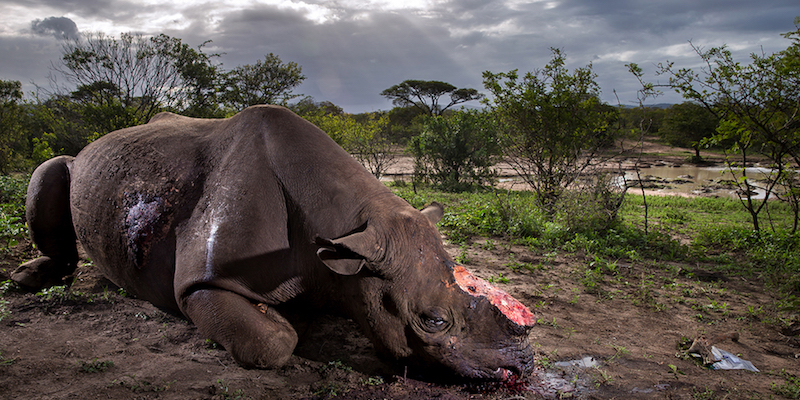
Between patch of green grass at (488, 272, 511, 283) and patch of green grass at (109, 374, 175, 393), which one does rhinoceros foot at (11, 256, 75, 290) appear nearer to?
patch of green grass at (109, 374, 175, 393)

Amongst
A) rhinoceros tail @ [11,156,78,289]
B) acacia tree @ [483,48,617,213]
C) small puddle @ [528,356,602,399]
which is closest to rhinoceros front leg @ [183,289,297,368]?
small puddle @ [528,356,602,399]

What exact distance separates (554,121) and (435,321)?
8.20 m

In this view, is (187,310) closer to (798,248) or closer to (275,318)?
(275,318)

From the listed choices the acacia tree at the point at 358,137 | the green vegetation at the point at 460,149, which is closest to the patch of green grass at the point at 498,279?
the green vegetation at the point at 460,149

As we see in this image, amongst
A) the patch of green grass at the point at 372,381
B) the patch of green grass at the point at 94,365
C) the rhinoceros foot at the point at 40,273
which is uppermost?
the rhinoceros foot at the point at 40,273

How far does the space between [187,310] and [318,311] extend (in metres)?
0.99

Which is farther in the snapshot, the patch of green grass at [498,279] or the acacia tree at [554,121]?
the acacia tree at [554,121]

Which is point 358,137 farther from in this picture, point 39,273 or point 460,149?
point 39,273

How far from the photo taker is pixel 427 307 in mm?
2725

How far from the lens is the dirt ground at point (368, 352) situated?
2.87m

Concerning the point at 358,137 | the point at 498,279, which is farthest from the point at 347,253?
the point at 358,137

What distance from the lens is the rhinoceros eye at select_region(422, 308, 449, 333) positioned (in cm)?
271

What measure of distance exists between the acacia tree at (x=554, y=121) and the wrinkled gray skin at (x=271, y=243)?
677 centimetres

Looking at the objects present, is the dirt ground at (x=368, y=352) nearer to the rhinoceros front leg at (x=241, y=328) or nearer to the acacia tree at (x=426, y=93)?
the rhinoceros front leg at (x=241, y=328)
